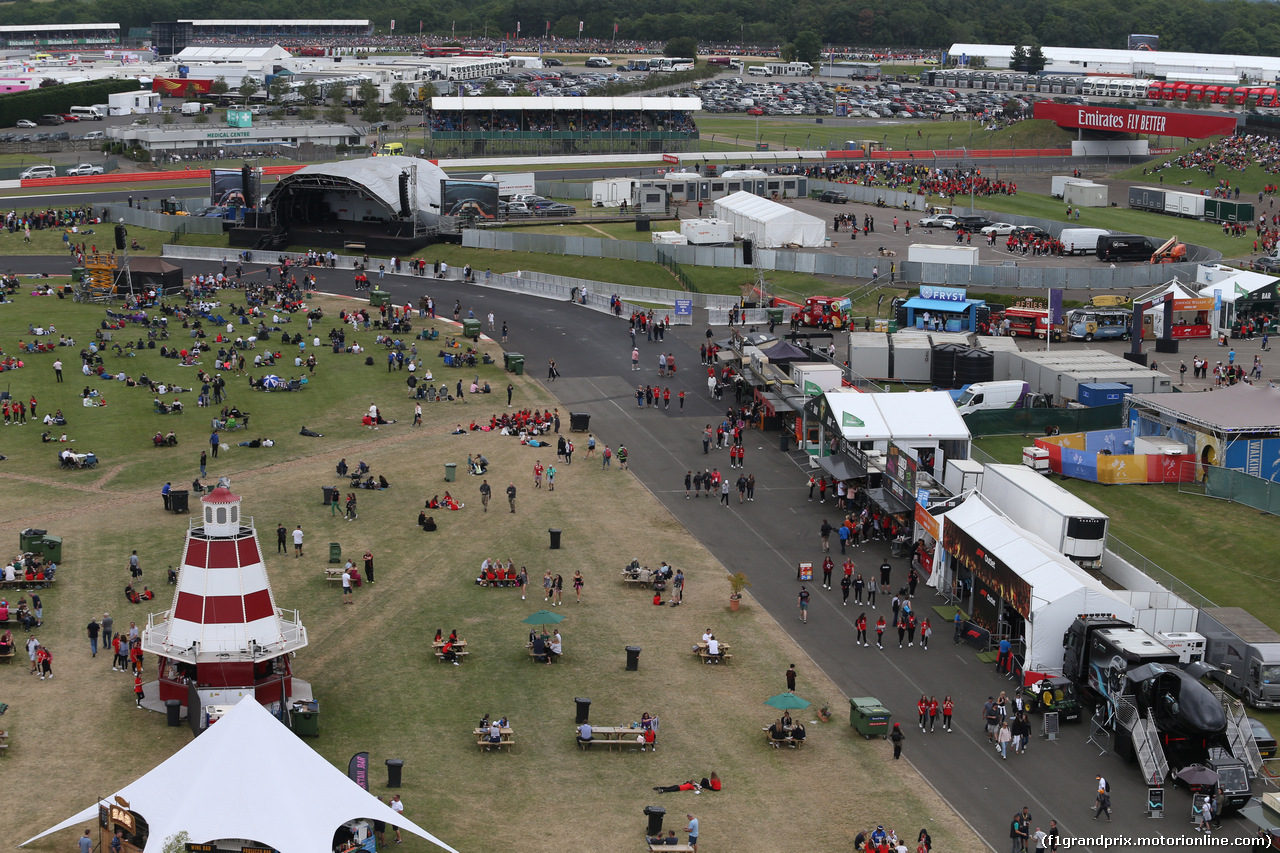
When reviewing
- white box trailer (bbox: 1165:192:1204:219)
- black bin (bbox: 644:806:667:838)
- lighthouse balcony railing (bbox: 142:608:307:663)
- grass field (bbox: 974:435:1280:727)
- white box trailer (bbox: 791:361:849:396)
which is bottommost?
black bin (bbox: 644:806:667:838)

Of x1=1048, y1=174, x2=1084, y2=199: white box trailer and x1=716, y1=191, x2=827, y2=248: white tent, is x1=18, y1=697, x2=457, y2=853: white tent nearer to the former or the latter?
x1=716, y1=191, x2=827, y2=248: white tent

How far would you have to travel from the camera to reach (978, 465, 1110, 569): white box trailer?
1630 inches

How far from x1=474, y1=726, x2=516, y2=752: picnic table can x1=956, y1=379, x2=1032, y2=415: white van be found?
1308 inches

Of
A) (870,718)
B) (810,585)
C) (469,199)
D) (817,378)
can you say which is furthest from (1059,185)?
(870,718)

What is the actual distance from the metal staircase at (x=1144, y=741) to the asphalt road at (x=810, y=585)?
20.9 inches

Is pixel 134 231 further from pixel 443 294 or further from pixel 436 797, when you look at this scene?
pixel 436 797

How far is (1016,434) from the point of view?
5928 cm

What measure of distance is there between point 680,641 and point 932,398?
51.2 feet

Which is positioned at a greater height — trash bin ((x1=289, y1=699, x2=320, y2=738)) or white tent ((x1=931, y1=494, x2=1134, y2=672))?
white tent ((x1=931, y1=494, x2=1134, y2=672))

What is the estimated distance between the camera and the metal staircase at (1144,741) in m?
32.6

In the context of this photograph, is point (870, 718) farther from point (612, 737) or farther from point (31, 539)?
point (31, 539)

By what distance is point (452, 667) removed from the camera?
38156 mm

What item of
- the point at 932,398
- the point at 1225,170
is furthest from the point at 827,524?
the point at 1225,170

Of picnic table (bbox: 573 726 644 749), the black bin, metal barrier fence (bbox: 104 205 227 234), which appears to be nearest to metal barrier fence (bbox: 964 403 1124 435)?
picnic table (bbox: 573 726 644 749)
